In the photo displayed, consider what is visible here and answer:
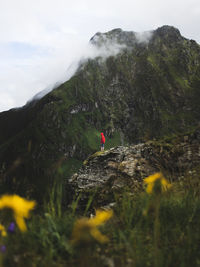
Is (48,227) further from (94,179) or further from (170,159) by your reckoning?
(94,179)

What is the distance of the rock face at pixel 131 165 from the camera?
7533 mm

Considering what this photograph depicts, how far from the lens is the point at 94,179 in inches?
384

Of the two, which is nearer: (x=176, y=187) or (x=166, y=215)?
(x=166, y=215)

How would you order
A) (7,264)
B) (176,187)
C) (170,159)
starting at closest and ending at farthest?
(7,264) < (176,187) < (170,159)

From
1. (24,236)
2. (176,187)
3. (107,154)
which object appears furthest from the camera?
(107,154)

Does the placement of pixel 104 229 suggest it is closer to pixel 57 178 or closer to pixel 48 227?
pixel 48 227

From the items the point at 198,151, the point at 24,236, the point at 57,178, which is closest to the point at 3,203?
the point at 24,236

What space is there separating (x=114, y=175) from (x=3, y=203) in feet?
25.1

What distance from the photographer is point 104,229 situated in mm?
2727

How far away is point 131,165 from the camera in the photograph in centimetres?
912

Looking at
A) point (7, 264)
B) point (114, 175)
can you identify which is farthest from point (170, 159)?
point (7, 264)

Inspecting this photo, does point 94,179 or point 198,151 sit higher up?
point 198,151

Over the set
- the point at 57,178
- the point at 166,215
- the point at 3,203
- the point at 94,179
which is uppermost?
the point at 3,203

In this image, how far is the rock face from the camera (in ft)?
24.7
